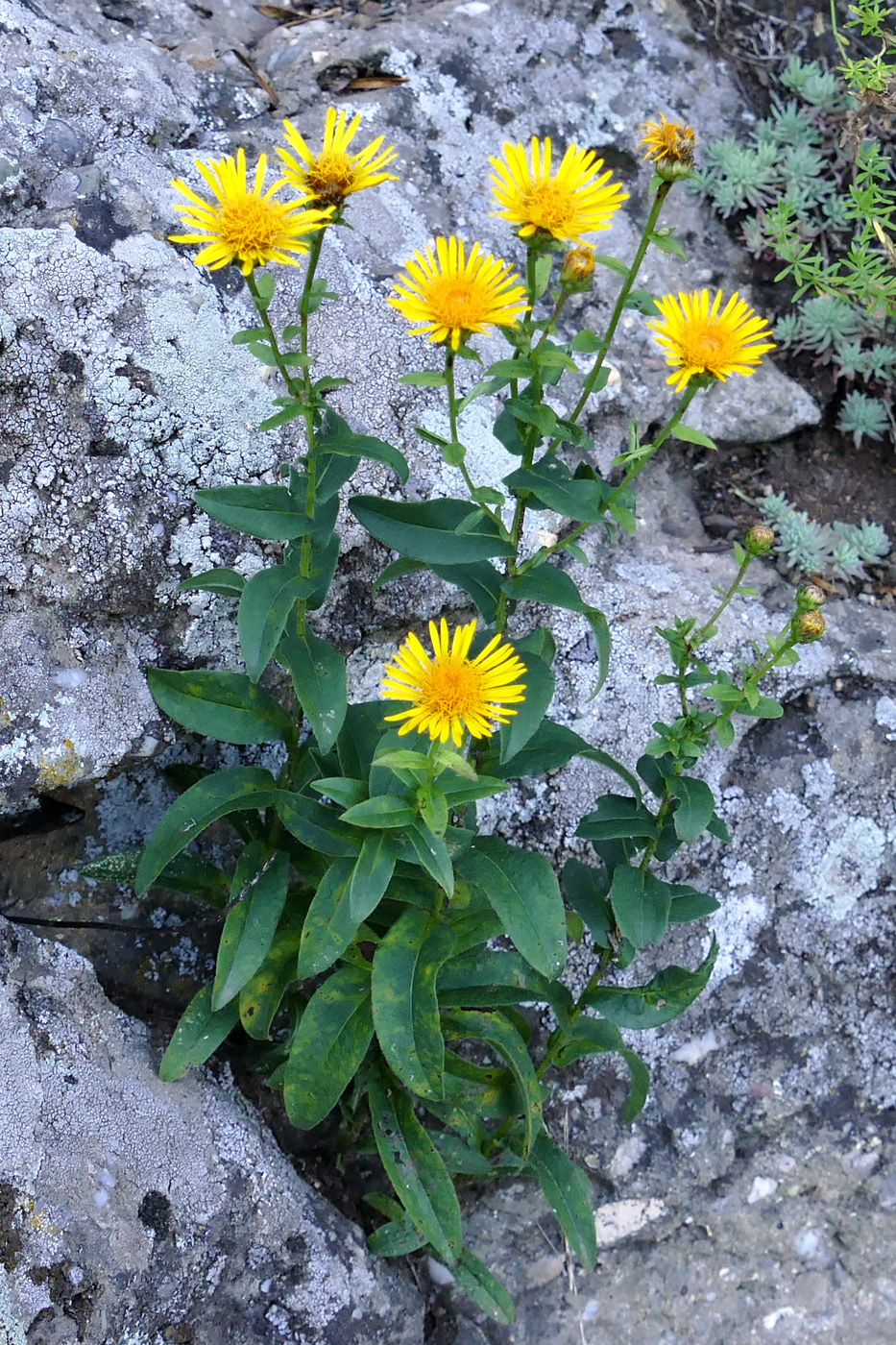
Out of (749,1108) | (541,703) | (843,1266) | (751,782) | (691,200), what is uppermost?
(691,200)

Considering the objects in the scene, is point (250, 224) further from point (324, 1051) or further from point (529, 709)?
point (324, 1051)

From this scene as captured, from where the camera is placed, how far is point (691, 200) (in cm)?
344

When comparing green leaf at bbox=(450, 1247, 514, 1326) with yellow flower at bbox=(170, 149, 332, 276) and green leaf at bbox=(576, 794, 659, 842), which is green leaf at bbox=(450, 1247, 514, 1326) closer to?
green leaf at bbox=(576, 794, 659, 842)

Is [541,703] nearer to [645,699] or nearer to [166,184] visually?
[645,699]

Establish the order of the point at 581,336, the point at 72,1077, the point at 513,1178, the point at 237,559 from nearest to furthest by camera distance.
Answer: the point at 581,336
the point at 72,1077
the point at 237,559
the point at 513,1178

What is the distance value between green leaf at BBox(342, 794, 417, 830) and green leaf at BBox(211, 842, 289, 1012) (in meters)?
0.43

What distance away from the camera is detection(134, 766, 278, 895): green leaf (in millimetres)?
2268

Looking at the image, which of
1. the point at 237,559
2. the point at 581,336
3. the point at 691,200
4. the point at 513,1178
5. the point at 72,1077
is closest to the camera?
the point at 581,336

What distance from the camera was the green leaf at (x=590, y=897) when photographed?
2.54 meters

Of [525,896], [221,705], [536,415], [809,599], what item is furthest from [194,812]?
[809,599]

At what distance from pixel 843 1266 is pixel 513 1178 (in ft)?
2.92

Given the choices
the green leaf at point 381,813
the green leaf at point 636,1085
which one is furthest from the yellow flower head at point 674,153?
the green leaf at point 636,1085

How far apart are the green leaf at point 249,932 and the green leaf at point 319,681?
382mm

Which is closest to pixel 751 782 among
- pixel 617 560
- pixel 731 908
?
pixel 731 908
